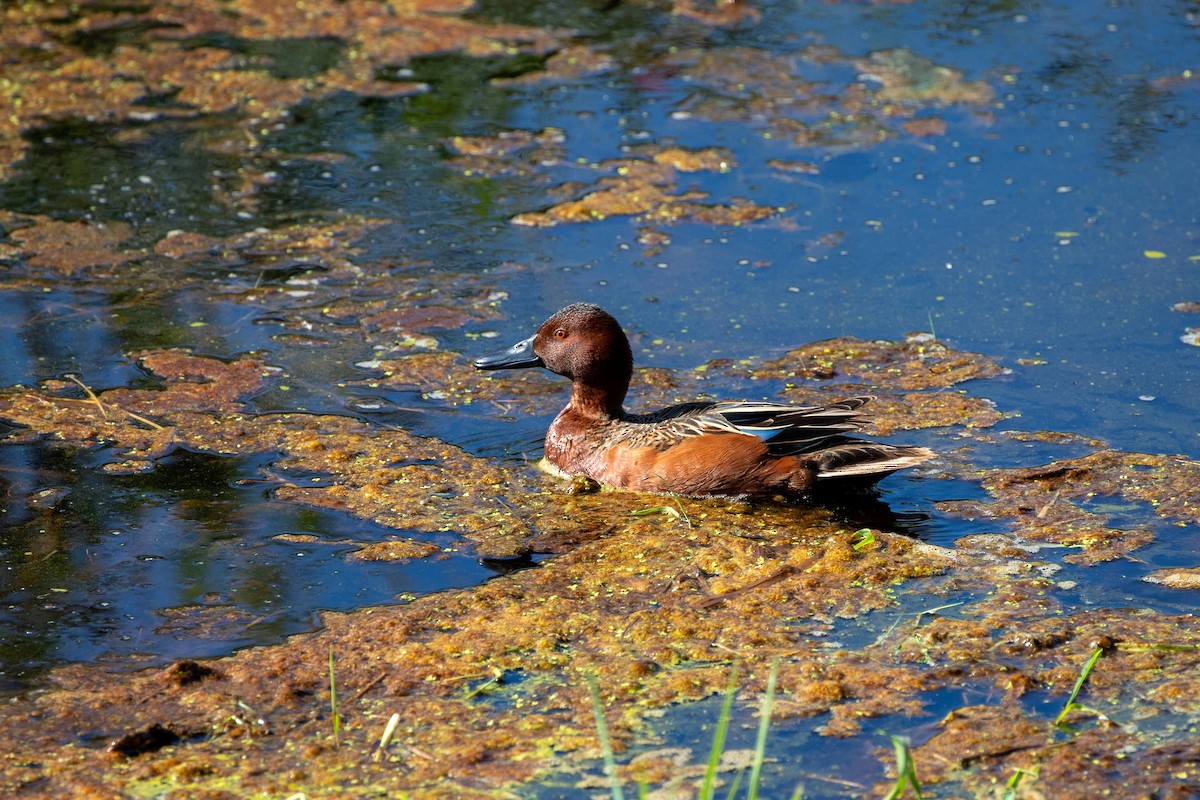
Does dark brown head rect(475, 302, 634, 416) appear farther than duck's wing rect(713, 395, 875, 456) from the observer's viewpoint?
Yes

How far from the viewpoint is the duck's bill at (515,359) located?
18.4 feet

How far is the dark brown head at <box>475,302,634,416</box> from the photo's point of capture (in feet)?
17.7

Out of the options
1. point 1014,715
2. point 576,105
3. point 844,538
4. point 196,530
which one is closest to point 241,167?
point 576,105

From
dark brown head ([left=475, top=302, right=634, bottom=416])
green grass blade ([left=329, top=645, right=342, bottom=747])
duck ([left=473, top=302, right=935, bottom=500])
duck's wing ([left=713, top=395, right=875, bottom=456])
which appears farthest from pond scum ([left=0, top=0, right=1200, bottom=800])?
dark brown head ([left=475, top=302, right=634, bottom=416])

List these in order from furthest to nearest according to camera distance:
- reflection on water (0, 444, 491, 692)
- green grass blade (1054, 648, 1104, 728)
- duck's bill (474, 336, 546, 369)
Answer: duck's bill (474, 336, 546, 369) → reflection on water (0, 444, 491, 692) → green grass blade (1054, 648, 1104, 728)

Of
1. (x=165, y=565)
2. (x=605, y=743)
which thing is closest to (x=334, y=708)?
(x=605, y=743)

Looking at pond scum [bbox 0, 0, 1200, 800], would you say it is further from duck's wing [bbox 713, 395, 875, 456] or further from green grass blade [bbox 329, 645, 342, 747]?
duck's wing [bbox 713, 395, 875, 456]

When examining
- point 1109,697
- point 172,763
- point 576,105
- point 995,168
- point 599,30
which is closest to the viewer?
point 172,763

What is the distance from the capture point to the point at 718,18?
10492 millimetres

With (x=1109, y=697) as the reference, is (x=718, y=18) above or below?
above

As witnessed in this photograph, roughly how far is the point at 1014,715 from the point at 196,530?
8.93 ft

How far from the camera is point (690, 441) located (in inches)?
198

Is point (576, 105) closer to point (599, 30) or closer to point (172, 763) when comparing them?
point (599, 30)

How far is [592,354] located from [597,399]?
0.18 meters
